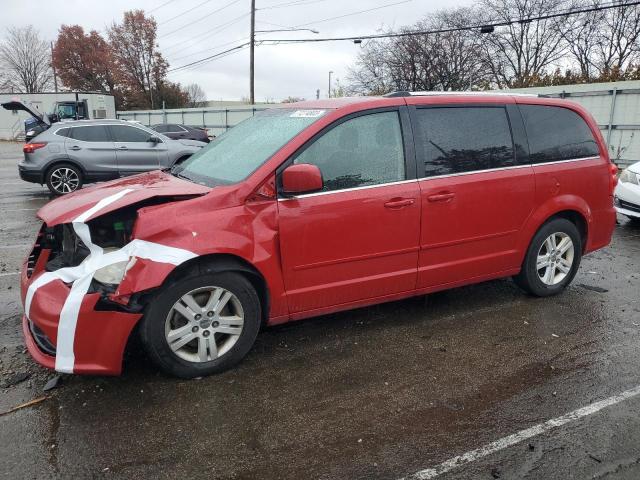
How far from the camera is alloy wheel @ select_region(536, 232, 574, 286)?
15.9 ft

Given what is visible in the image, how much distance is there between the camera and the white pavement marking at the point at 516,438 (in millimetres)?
2582

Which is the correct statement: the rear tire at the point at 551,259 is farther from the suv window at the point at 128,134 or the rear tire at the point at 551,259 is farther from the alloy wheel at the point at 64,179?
the alloy wheel at the point at 64,179

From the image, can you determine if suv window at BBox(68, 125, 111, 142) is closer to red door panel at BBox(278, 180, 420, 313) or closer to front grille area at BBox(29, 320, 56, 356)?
front grille area at BBox(29, 320, 56, 356)

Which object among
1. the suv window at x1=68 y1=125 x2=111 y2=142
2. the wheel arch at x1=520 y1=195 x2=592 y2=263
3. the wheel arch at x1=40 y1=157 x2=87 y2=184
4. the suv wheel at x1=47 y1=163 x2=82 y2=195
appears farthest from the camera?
the suv window at x1=68 y1=125 x2=111 y2=142

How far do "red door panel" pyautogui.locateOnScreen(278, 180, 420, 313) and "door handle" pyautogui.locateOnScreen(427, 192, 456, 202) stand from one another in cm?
14

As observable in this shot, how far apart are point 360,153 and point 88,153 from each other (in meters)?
9.55

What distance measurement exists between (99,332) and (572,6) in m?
42.1

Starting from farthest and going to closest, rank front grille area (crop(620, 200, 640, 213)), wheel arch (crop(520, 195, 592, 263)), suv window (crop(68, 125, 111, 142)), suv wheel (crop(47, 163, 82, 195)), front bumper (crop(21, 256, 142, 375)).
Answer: suv window (crop(68, 125, 111, 142))
suv wheel (crop(47, 163, 82, 195))
front grille area (crop(620, 200, 640, 213))
wheel arch (crop(520, 195, 592, 263))
front bumper (crop(21, 256, 142, 375))

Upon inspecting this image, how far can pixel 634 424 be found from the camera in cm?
296

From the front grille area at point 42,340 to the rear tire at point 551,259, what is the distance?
12.6 feet

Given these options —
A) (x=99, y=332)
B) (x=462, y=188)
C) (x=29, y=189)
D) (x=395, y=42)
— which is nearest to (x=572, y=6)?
(x=395, y=42)

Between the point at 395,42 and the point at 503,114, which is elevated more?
the point at 395,42

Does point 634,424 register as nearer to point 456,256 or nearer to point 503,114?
point 456,256

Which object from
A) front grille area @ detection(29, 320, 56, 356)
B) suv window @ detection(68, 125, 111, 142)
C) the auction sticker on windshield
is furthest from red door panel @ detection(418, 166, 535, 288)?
suv window @ detection(68, 125, 111, 142)
